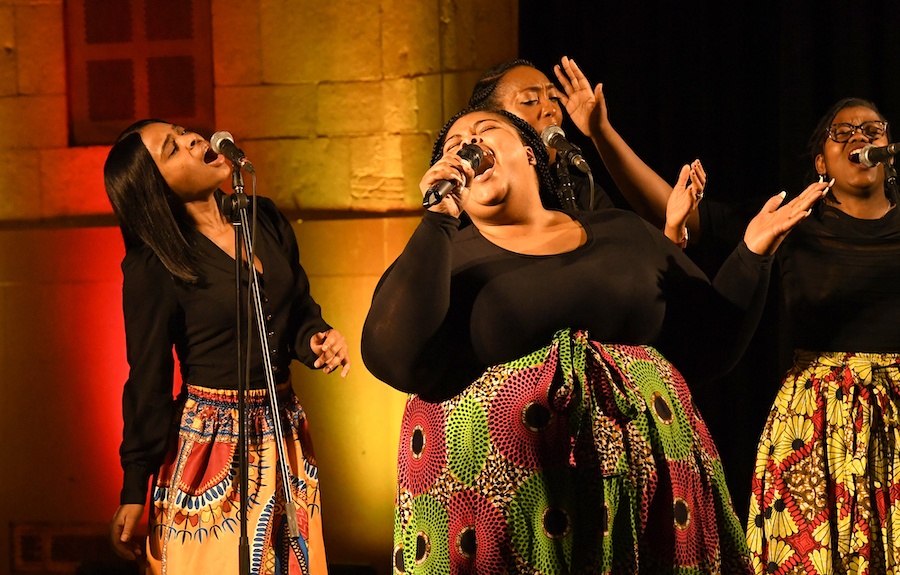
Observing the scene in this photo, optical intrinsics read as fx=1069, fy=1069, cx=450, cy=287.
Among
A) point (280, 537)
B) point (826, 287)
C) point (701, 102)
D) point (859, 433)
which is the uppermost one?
point (701, 102)

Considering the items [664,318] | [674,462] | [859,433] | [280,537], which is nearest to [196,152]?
[280,537]

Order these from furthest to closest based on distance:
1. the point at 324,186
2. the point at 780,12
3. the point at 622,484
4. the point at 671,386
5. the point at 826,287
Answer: the point at 324,186
the point at 780,12
the point at 826,287
the point at 671,386
the point at 622,484

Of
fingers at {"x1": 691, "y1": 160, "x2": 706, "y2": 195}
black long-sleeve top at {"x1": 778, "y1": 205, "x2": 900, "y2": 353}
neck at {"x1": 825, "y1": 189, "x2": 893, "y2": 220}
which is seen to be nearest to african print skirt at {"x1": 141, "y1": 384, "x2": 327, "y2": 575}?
fingers at {"x1": 691, "y1": 160, "x2": 706, "y2": 195}

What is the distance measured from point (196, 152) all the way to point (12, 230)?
1872 millimetres

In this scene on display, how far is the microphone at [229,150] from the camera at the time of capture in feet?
8.93

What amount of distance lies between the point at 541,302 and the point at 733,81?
2265mm

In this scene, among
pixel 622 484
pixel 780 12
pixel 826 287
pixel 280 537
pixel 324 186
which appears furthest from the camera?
pixel 324 186

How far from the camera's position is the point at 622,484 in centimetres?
190

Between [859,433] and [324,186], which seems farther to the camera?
[324,186]

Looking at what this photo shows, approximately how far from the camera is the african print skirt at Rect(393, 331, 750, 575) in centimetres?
188

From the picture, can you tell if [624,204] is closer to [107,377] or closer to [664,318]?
[664,318]

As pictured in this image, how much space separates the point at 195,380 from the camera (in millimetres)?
3059

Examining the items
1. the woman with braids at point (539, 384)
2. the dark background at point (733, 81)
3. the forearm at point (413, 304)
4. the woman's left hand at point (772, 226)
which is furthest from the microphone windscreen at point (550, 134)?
the dark background at point (733, 81)

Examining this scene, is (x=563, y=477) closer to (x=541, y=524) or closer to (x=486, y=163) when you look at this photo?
(x=541, y=524)
